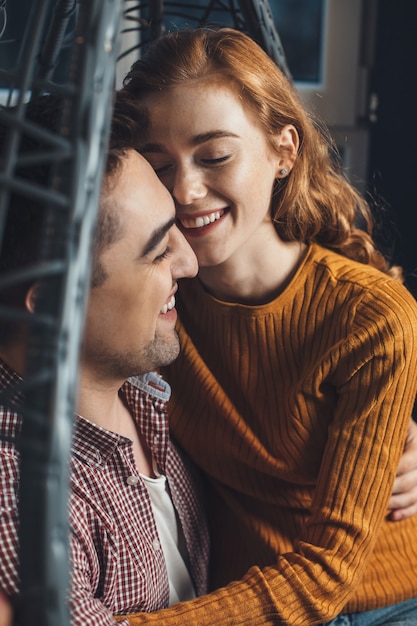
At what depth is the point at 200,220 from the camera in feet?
4.18

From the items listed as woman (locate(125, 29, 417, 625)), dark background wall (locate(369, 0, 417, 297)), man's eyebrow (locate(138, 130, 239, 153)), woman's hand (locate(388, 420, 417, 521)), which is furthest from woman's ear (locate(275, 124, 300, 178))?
dark background wall (locate(369, 0, 417, 297))

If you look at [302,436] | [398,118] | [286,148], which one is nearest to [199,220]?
[286,148]

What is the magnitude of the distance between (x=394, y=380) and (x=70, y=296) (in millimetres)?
758

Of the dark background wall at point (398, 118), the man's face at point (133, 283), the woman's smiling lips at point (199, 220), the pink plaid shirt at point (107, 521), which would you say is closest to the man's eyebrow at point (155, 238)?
the man's face at point (133, 283)

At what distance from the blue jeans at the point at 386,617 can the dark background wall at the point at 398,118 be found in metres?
1.11

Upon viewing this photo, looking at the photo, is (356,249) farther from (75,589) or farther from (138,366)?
(75,589)

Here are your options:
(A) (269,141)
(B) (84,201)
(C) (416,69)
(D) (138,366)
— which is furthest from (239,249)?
(C) (416,69)

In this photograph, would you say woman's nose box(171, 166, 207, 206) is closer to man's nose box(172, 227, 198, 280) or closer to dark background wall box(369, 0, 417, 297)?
man's nose box(172, 227, 198, 280)

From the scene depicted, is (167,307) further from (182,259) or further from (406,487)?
(406,487)

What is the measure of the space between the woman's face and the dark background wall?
1.10 meters

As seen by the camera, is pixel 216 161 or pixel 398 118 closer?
pixel 216 161

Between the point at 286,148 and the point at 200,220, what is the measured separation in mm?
241

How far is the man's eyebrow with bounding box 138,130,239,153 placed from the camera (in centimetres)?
124

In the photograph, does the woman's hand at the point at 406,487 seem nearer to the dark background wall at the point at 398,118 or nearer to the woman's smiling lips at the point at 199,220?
the woman's smiling lips at the point at 199,220
